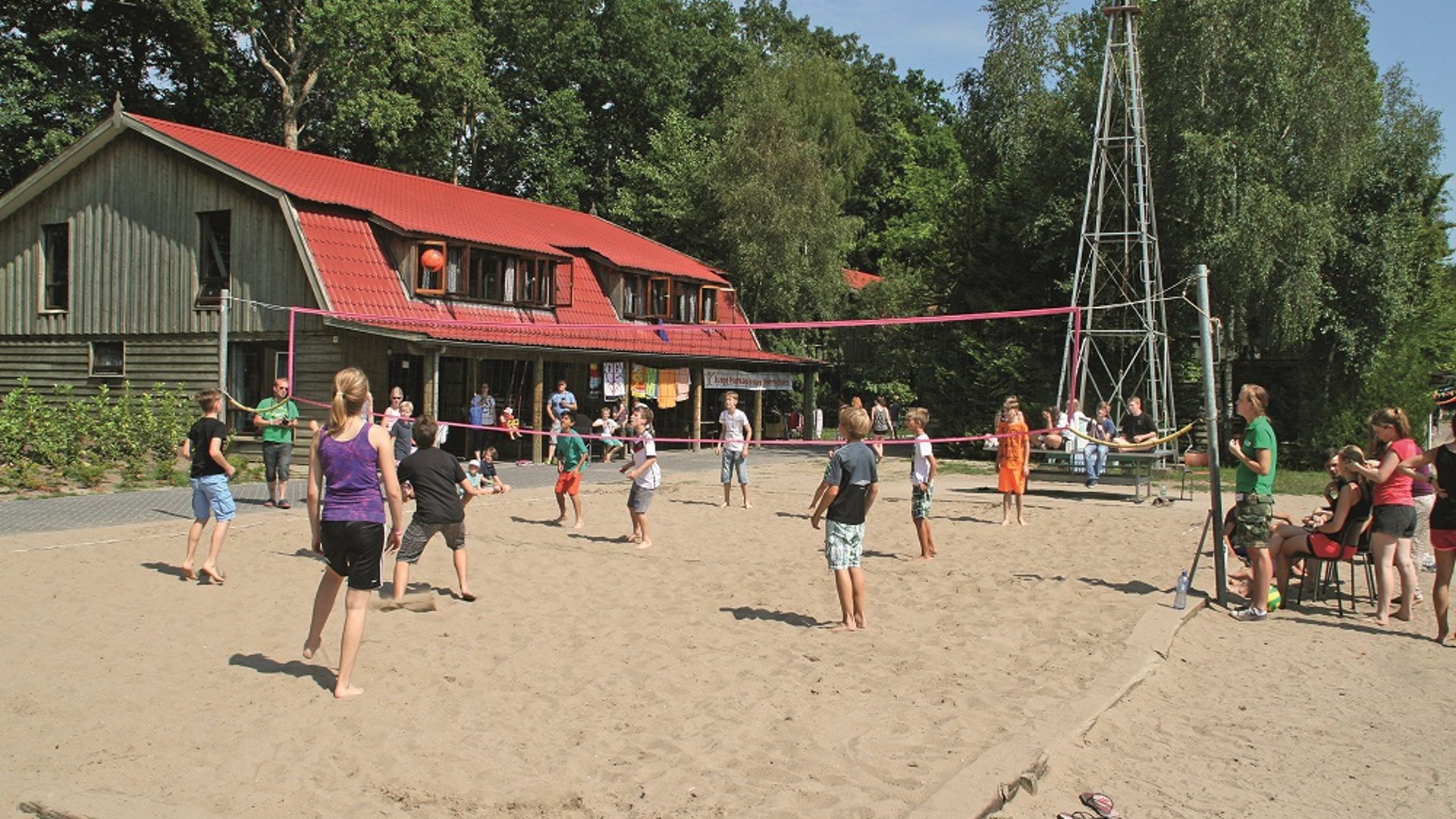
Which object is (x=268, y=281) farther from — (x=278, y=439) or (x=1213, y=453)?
(x=1213, y=453)

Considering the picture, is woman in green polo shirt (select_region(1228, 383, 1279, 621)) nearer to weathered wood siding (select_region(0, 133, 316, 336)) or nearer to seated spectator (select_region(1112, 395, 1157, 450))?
seated spectator (select_region(1112, 395, 1157, 450))

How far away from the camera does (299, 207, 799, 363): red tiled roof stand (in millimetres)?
19953

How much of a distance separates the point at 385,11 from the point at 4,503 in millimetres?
23180

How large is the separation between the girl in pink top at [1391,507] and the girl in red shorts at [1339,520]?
170 millimetres

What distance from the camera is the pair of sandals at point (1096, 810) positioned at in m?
4.66

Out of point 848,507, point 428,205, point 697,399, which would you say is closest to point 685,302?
point 697,399

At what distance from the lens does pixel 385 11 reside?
3291cm

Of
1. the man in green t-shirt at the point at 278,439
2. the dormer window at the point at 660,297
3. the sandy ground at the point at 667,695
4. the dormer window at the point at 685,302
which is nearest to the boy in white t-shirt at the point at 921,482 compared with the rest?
the sandy ground at the point at 667,695

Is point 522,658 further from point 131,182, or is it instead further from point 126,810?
point 131,182

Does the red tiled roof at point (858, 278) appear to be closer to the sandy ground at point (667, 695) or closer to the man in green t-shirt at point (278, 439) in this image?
the man in green t-shirt at point (278, 439)

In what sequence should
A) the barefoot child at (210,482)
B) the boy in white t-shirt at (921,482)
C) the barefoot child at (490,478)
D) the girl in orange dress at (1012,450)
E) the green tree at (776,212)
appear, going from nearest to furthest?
the barefoot child at (210,482), the boy in white t-shirt at (921,482), the girl in orange dress at (1012,450), the barefoot child at (490,478), the green tree at (776,212)

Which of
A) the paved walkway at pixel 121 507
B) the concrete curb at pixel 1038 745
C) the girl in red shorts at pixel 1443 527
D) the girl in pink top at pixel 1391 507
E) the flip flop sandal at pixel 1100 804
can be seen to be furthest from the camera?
the paved walkway at pixel 121 507

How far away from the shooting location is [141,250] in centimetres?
2236

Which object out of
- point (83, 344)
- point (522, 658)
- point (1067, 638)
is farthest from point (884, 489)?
point (83, 344)
